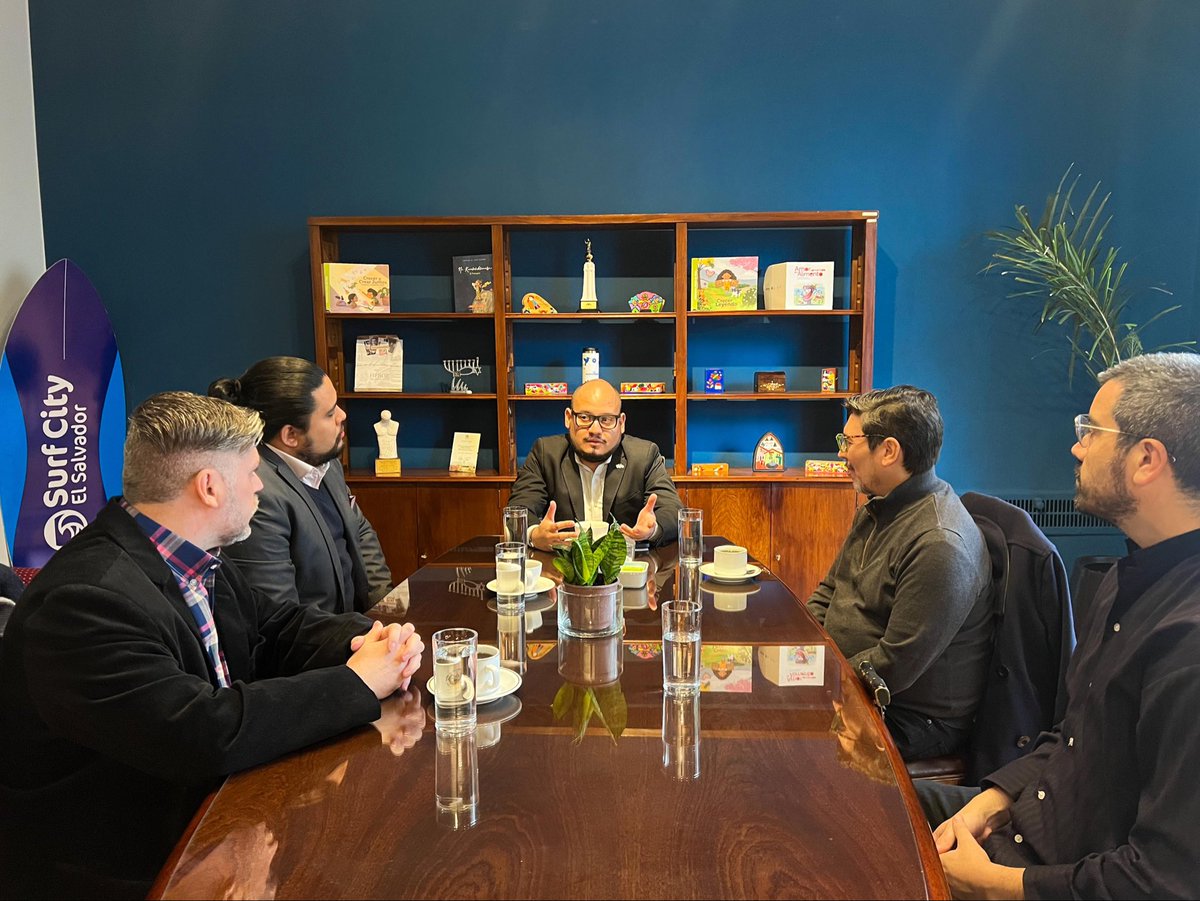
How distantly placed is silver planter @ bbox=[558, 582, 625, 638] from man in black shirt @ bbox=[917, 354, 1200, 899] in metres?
0.68

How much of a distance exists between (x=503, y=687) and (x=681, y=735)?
1.03 feet

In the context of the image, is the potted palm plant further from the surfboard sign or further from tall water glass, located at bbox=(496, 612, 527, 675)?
the surfboard sign

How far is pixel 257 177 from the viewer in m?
4.03

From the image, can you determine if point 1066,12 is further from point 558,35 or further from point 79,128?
point 79,128

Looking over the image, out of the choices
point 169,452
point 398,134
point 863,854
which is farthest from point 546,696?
point 398,134

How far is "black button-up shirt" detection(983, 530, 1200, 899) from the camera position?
3.27 ft

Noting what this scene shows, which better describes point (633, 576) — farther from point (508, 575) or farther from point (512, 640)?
point (512, 640)

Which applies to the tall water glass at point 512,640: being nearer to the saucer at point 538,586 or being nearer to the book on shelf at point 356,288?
the saucer at point 538,586

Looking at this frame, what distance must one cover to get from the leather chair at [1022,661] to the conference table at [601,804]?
528 millimetres

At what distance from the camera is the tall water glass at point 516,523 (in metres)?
2.05

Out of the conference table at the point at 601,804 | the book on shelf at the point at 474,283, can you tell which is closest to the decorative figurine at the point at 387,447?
the book on shelf at the point at 474,283

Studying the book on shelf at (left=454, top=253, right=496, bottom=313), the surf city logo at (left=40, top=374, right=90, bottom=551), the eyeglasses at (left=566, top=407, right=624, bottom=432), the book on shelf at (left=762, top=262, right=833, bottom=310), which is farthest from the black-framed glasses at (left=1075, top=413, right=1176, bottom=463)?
the surf city logo at (left=40, top=374, right=90, bottom=551)

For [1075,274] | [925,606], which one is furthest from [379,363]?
[1075,274]

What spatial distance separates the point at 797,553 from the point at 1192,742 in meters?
2.84
